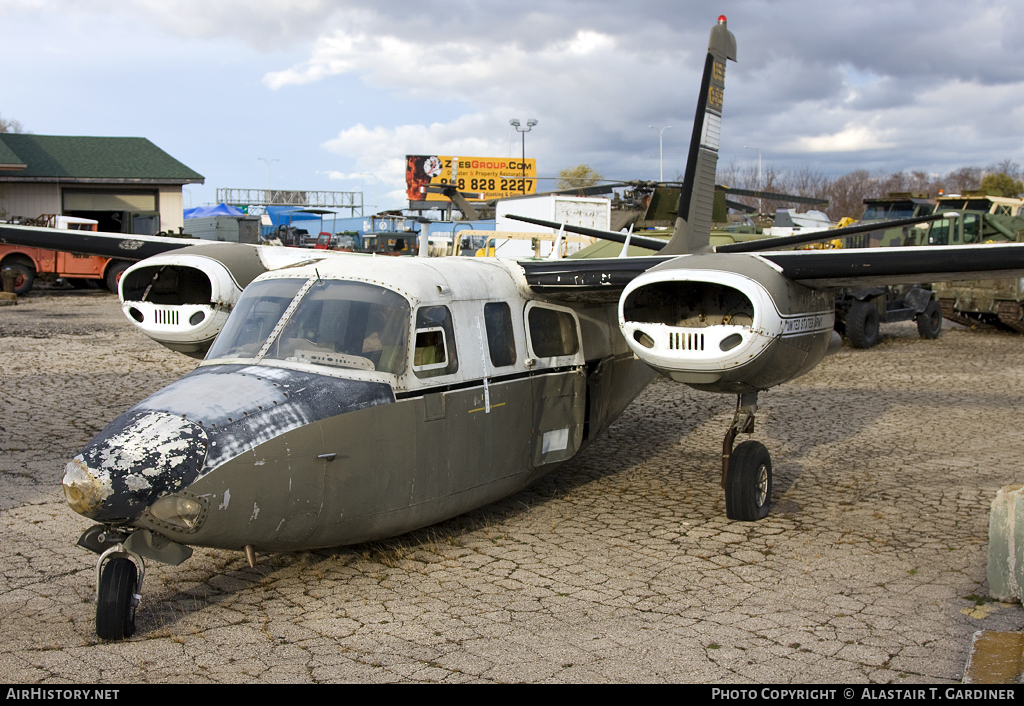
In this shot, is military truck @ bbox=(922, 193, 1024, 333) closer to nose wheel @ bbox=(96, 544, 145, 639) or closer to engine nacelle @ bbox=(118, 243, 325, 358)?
engine nacelle @ bbox=(118, 243, 325, 358)

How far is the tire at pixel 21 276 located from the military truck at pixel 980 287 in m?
25.4

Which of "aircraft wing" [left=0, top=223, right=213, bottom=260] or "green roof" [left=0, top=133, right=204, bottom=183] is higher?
"green roof" [left=0, top=133, right=204, bottom=183]

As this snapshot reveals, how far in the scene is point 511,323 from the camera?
6680mm

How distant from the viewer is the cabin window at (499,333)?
6387mm

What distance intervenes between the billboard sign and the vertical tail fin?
189 feet

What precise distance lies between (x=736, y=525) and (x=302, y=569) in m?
3.36

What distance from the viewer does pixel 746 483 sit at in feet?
22.3

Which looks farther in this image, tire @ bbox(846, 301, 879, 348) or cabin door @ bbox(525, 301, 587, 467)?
tire @ bbox(846, 301, 879, 348)

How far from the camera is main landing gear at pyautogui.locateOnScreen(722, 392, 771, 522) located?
6.80 m

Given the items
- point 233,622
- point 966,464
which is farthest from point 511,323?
point 966,464

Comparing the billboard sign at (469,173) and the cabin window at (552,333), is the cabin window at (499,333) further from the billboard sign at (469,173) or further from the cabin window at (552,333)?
the billboard sign at (469,173)

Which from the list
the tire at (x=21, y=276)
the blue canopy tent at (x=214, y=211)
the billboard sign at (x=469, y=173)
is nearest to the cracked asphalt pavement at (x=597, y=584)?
the tire at (x=21, y=276)

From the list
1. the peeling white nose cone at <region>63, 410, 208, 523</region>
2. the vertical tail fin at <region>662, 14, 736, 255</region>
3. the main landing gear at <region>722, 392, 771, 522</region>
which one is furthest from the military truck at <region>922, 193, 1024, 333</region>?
the peeling white nose cone at <region>63, 410, 208, 523</region>

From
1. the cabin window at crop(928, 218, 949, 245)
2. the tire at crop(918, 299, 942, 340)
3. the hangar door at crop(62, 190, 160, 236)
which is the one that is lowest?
the tire at crop(918, 299, 942, 340)
